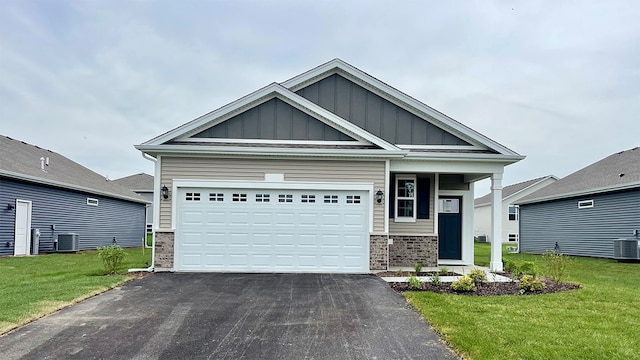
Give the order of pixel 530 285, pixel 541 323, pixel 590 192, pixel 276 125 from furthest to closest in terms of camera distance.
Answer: pixel 590 192 → pixel 276 125 → pixel 530 285 → pixel 541 323

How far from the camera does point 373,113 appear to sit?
13.5 m

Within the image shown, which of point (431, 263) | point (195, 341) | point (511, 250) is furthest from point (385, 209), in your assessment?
point (511, 250)

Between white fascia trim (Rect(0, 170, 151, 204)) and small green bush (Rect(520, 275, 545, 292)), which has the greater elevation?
white fascia trim (Rect(0, 170, 151, 204))

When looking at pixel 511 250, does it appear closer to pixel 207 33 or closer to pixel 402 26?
pixel 402 26

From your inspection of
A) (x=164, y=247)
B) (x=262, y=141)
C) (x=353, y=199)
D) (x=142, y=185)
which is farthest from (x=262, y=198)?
(x=142, y=185)

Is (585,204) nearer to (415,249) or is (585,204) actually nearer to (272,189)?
(415,249)

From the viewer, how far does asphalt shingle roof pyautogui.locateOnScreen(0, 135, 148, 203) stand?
1642 centimetres

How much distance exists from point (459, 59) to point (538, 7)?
414cm

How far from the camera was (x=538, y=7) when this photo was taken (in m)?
12.8

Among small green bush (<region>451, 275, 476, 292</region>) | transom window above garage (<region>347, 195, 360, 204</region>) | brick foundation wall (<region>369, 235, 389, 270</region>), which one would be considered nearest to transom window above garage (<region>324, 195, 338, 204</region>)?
transom window above garage (<region>347, 195, 360, 204</region>)

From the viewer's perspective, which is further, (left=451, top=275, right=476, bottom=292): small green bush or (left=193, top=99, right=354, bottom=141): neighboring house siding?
(left=193, top=99, right=354, bottom=141): neighboring house siding

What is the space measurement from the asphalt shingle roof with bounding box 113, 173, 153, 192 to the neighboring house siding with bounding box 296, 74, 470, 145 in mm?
24504

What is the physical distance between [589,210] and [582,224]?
0.77m

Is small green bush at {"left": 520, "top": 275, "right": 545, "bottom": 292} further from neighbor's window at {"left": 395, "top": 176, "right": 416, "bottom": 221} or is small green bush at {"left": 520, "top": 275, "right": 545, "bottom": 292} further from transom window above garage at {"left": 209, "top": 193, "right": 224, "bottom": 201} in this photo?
transom window above garage at {"left": 209, "top": 193, "right": 224, "bottom": 201}
